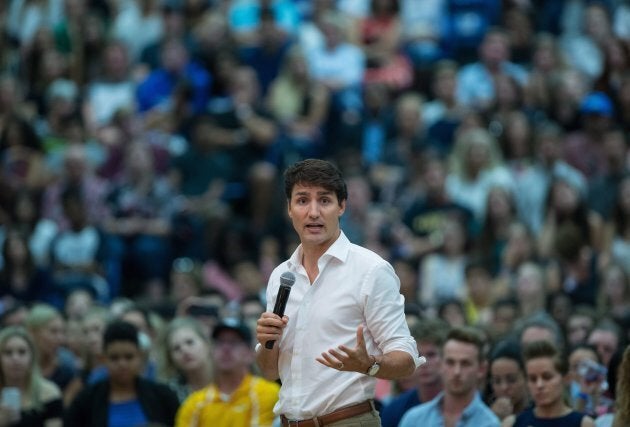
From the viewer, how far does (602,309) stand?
43.8 feet

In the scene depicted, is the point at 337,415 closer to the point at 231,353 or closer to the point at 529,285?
the point at 231,353

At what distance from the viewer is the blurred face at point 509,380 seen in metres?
9.10

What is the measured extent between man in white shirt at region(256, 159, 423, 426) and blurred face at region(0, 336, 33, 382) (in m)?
4.45

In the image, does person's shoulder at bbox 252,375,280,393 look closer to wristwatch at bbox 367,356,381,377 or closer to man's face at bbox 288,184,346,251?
man's face at bbox 288,184,346,251

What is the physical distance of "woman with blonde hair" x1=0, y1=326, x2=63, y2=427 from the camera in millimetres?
10422

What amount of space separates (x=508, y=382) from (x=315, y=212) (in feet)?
10.3

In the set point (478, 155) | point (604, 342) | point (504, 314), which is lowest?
point (604, 342)

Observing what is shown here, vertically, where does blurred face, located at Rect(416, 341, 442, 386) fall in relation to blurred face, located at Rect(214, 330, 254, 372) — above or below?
below

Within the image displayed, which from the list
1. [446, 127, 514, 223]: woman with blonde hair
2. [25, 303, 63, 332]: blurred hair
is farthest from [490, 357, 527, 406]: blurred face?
[446, 127, 514, 223]: woman with blonde hair

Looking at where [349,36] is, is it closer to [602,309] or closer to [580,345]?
[602,309]

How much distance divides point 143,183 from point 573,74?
550 centimetres

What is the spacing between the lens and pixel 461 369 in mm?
8586

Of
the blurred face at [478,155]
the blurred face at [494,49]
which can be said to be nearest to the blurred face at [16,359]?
the blurred face at [478,155]

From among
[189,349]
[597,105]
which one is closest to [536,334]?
[189,349]
